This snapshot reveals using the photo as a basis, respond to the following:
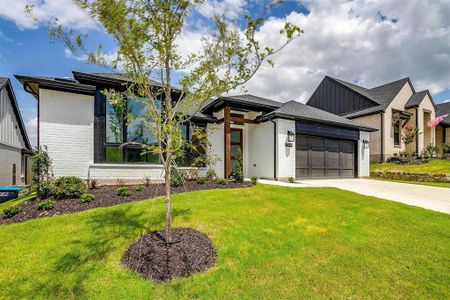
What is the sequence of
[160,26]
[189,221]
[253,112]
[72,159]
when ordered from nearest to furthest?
[160,26] < [189,221] < [72,159] < [253,112]

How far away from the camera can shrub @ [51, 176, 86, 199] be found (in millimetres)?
6762

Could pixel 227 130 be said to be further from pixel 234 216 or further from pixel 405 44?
pixel 405 44

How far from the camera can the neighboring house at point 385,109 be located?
61.6ft

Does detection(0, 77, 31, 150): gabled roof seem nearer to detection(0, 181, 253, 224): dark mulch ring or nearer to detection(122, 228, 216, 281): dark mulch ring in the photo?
detection(0, 181, 253, 224): dark mulch ring

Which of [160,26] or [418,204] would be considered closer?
[160,26]

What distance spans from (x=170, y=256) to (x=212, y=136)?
9.09m

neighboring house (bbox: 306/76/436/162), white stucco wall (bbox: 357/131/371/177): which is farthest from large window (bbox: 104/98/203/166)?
neighboring house (bbox: 306/76/436/162)

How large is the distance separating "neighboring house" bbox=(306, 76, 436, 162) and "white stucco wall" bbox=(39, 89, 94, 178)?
21.5m

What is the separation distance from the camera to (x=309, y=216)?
571 cm

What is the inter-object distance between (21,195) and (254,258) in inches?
417

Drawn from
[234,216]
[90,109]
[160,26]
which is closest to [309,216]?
[234,216]

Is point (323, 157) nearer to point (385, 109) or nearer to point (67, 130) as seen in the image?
point (385, 109)

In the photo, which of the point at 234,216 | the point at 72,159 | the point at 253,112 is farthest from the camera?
the point at 253,112

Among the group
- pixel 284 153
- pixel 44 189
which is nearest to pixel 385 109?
pixel 284 153
